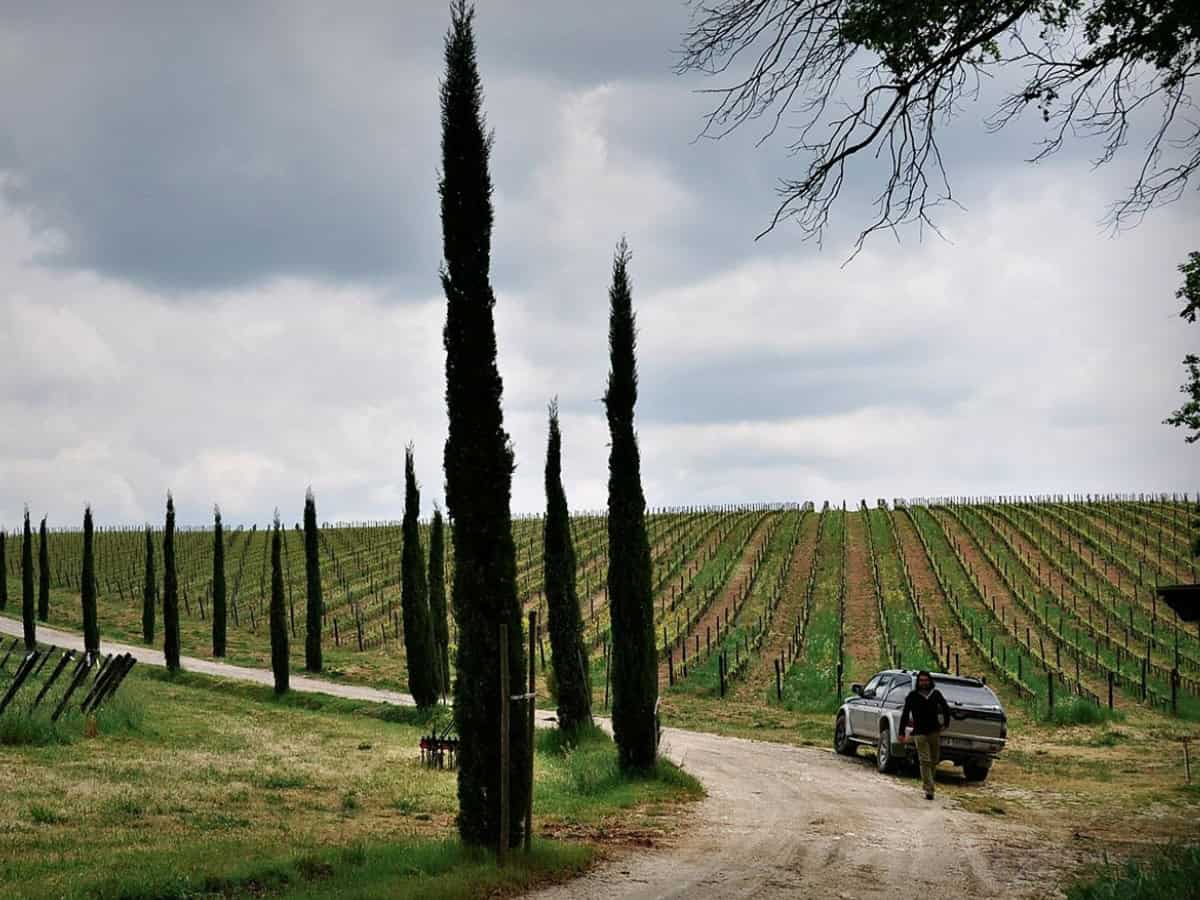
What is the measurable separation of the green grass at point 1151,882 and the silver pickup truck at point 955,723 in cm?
864

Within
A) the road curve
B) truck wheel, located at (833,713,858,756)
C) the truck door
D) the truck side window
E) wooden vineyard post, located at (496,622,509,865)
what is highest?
wooden vineyard post, located at (496,622,509,865)

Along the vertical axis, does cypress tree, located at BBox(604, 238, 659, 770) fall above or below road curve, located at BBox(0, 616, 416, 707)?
above

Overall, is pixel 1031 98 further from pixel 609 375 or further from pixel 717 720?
pixel 717 720

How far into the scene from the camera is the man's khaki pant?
54.4ft

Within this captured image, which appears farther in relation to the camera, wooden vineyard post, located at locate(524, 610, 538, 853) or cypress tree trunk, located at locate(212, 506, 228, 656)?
cypress tree trunk, located at locate(212, 506, 228, 656)

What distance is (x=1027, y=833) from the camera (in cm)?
1337

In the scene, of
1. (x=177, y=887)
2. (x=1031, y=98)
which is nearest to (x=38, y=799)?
(x=177, y=887)

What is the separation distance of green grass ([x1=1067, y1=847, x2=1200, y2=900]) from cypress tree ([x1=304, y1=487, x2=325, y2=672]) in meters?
39.2

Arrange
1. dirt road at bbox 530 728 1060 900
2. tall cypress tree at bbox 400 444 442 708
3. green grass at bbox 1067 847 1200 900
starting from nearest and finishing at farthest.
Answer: green grass at bbox 1067 847 1200 900 < dirt road at bbox 530 728 1060 900 < tall cypress tree at bbox 400 444 442 708

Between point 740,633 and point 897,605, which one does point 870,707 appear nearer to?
point 740,633

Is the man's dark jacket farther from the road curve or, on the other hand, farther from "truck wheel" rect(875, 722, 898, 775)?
the road curve

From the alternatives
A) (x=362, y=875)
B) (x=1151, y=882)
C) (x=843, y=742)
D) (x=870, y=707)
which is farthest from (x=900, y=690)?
(x=362, y=875)

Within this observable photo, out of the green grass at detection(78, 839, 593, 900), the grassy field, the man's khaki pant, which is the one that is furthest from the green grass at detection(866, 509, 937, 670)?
the green grass at detection(78, 839, 593, 900)

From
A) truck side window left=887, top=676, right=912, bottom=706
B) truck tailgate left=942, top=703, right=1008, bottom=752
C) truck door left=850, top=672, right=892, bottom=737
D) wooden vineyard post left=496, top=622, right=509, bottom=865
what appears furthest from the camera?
truck door left=850, top=672, right=892, bottom=737
